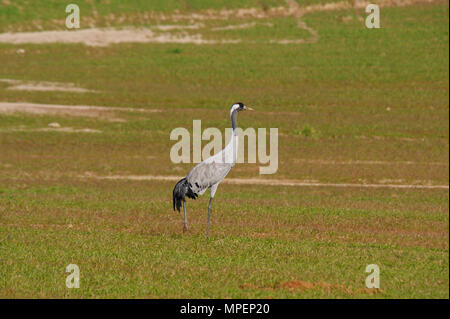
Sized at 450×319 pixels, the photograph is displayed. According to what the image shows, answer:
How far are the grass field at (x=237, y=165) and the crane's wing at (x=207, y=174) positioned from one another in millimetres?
1270

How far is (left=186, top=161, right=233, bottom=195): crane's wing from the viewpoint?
1844 centimetres

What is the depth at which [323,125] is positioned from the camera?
4609cm

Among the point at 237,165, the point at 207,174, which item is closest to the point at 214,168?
the point at 207,174

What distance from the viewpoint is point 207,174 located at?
1853 cm

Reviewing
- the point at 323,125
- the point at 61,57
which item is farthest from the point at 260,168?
the point at 61,57

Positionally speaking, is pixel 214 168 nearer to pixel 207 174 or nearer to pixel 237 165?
pixel 207 174

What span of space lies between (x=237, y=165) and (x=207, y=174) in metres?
18.3

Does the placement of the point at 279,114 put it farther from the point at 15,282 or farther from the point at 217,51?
the point at 15,282

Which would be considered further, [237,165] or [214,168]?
[237,165]

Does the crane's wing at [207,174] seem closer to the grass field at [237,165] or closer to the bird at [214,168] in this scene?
the bird at [214,168]

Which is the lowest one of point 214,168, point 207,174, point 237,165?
point 237,165

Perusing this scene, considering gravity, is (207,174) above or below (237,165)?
above
